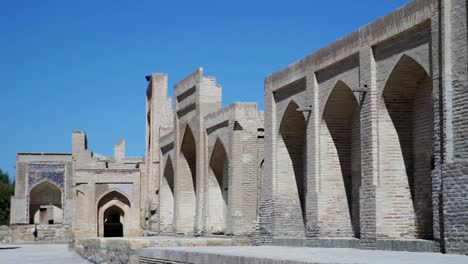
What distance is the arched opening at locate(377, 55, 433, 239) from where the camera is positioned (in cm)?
1396

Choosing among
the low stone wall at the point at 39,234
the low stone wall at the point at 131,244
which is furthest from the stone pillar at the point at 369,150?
the low stone wall at the point at 39,234

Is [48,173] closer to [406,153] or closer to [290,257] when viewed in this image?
[406,153]

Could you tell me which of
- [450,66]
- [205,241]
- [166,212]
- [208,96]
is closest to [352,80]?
[450,66]

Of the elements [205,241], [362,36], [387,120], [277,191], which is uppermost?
[362,36]

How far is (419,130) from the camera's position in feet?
46.8

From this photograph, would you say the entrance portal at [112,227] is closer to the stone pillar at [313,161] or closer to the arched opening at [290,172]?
the arched opening at [290,172]

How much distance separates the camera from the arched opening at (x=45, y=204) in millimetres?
50156

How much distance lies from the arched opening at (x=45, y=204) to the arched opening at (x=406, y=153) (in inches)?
1476

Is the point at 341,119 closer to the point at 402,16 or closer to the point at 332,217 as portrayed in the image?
the point at 332,217

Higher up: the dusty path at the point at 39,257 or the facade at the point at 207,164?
the facade at the point at 207,164

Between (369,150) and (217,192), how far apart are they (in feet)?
35.6

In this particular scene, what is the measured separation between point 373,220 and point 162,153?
18.6m

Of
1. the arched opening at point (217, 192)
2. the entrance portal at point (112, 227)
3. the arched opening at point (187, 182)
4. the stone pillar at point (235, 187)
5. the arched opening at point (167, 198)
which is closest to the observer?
the stone pillar at point (235, 187)

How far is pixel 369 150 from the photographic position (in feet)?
47.6
